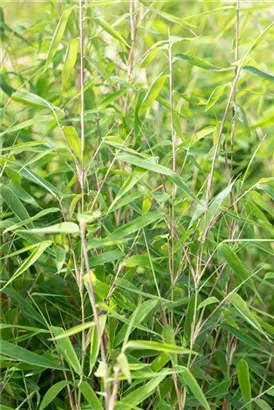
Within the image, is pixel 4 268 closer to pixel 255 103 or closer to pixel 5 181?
pixel 5 181

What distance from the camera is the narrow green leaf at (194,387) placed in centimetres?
116

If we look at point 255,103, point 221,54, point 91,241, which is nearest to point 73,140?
point 91,241

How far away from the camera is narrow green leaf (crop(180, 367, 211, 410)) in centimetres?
116

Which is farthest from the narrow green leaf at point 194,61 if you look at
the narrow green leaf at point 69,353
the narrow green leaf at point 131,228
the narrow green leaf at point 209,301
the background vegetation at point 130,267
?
the narrow green leaf at point 69,353

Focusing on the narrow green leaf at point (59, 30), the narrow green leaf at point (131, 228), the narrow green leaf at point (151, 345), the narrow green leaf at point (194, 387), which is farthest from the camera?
the narrow green leaf at point (59, 30)

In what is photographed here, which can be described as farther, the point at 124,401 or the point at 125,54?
the point at 125,54

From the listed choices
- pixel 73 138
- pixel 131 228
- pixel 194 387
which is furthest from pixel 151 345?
pixel 73 138

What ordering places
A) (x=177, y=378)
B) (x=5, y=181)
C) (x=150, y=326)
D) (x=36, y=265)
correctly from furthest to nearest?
(x=5, y=181), (x=36, y=265), (x=150, y=326), (x=177, y=378)

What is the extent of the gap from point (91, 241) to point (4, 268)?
31 cm

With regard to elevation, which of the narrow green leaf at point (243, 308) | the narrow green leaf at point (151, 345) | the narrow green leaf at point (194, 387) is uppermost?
the narrow green leaf at point (151, 345)

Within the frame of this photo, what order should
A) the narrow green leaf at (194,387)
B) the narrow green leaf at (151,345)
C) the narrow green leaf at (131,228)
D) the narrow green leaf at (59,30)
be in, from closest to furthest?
the narrow green leaf at (151,345), the narrow green leaf at (194,387), the narrow green leaf at (131,228), the narrow green leaf at (59,30)

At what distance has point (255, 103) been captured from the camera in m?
2.69

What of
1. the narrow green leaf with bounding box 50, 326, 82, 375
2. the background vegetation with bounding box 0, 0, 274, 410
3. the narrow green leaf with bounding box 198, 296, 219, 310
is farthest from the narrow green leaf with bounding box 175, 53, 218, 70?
the narrow green leaf with bounding box 50, 326, 82, 375

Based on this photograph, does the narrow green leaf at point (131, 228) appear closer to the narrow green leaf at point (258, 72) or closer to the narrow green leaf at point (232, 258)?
the narrow green leaf at point (232, 258)
